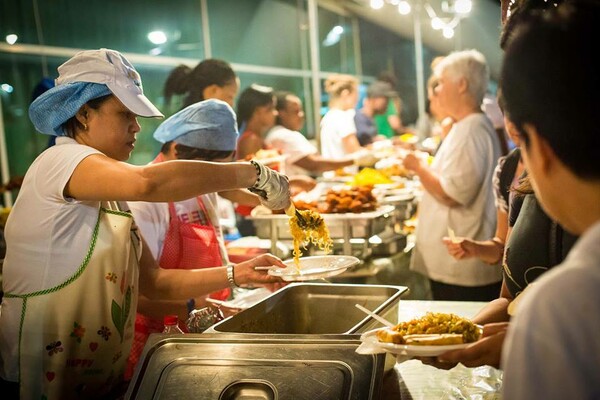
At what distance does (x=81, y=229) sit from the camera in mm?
1854

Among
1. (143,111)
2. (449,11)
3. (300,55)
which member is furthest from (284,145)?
(449,11)

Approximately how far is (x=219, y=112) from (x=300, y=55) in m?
8.35

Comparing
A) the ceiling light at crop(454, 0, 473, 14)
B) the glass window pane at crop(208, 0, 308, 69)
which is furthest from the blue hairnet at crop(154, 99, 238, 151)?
the ceiling light at crop(454, 0, 473, 14)

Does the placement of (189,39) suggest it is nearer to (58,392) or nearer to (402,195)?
(402,195)

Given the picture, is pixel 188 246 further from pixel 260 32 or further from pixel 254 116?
pixel 260 32

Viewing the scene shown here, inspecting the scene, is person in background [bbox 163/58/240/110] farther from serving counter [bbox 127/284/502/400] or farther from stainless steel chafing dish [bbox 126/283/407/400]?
stainless steel chafing dish [bbox 126/283/407/400]

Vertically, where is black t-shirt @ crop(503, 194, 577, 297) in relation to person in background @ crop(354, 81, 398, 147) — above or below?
below

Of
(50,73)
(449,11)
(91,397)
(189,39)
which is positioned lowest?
(91,397)

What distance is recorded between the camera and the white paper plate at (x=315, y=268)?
2.14m

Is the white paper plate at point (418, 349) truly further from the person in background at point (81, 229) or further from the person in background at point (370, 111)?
the person in background at point (370, 111)

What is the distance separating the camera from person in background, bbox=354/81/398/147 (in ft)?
25.3

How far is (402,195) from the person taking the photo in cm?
467

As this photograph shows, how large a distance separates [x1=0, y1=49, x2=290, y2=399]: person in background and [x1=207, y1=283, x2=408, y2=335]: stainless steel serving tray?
434mm

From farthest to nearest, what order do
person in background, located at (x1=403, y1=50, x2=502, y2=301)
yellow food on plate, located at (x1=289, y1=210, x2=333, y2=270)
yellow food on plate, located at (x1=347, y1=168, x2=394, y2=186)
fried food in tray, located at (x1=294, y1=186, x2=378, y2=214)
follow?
yellow food on plate, located at (x1=347, y1=168, x2=394, y2=186) → fried food in tray, located at (x1=294, y1=186, x2=378, y2=214) → person in background, located at (x1=403, y1=50, x2=502, y2=301) → yellow food on plate, located at (x1=289, y1=210, x2=333, y2=270)
